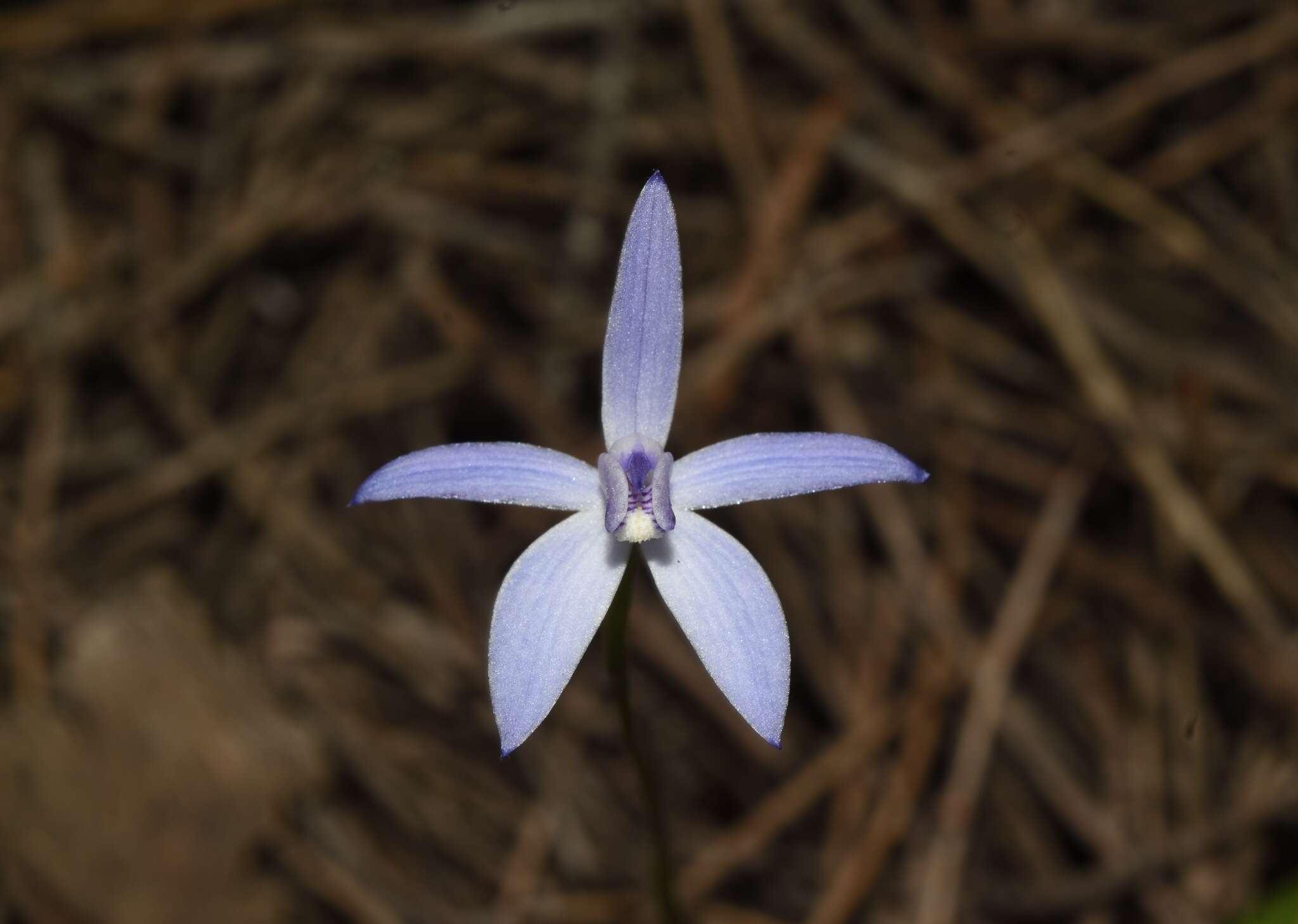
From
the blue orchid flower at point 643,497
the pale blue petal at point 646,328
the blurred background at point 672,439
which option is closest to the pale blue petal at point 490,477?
the blue orchid flower at point 643,497

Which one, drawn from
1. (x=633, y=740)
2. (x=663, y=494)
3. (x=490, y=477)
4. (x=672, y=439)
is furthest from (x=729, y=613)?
(x=672, y=439)

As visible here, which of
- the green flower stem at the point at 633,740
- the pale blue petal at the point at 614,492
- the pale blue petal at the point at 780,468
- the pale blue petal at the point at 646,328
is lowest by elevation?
the green flower stem at the point at 633,740

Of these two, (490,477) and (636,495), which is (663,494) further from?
(490,477)

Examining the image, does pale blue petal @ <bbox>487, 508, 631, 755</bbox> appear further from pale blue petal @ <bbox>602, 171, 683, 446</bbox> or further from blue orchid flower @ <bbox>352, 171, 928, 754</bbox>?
pale blue petal @ <bbox>602, 171, 683, 446</bbox>

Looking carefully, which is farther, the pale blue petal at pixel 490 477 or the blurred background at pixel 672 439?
the blurred background at pixel 672 439

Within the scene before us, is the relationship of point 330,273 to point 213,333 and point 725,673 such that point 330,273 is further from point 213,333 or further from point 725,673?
point 725,673

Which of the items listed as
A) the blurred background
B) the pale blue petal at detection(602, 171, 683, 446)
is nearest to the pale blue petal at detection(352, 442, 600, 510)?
the pale blue petal at detection(602, 171, 683, 446)

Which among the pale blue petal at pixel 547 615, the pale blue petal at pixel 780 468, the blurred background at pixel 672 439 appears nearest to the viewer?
the pale blue petal at pixel 547 615

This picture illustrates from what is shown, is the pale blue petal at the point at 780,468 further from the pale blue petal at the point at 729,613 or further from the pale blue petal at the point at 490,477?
the pale blue petal at the point at 490,477
